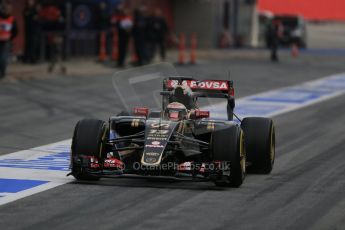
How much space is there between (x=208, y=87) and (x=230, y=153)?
76.4 inches

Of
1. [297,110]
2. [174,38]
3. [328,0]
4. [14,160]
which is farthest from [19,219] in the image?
[328,0]

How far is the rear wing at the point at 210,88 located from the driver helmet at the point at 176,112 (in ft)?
2.77

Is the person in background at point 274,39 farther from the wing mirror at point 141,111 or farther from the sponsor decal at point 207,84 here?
the wing mirror at point 141,111

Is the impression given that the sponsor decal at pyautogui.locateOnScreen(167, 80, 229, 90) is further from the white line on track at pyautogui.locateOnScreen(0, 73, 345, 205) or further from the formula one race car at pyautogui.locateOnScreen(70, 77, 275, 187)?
the white line on track at pyautogui.locateOnScreen(0, 73, 345, 205)

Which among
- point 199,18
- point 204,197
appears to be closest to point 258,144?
point 204,197

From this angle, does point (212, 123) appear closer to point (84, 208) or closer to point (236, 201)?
point (236, 201)

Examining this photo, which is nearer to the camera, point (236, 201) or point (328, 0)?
point (236, 201)

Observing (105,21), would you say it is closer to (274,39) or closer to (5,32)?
(274,39)

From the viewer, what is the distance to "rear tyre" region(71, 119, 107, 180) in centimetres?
1205

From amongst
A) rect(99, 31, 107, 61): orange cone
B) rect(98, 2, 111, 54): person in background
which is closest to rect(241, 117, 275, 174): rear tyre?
rect(99, 31, 107, 61): orange cone

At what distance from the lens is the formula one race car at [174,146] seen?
11.9 m

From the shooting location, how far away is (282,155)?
15445 millimetres

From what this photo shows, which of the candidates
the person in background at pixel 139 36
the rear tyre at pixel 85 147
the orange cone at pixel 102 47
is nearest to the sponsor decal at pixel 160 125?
the rear tyre at pixel 85 147

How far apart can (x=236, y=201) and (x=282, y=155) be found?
4392mm
